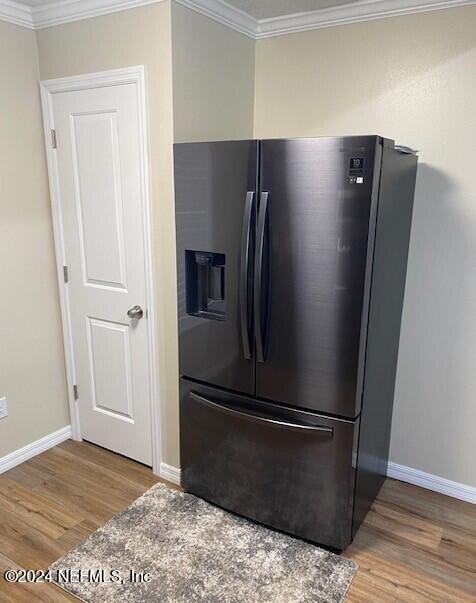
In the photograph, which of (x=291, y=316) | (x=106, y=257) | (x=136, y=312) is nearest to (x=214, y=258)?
(x=291, y=316)

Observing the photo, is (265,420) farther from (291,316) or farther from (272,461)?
(291,316)

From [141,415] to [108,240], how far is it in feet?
3.27

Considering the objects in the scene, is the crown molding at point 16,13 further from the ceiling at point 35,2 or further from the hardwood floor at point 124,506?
the hardwood floor at point 124,506

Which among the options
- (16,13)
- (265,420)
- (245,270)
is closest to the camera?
(245,270)

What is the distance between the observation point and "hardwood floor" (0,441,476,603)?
193 cm

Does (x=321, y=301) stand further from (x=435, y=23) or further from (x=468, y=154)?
(x=435, y=23)

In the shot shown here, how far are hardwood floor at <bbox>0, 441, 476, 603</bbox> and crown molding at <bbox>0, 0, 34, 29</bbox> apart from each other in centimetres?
240

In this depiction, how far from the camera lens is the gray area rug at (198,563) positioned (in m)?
1.87

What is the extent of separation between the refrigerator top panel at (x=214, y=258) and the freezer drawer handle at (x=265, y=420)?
0.33 feet

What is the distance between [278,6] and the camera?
7.48ft

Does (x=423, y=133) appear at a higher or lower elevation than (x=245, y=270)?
higher

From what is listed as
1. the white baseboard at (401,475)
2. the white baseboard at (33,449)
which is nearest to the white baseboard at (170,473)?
the white baseboard at (401,475)

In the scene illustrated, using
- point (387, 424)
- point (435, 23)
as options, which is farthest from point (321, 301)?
point (435, 23)

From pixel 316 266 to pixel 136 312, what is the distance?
1.08 metres
